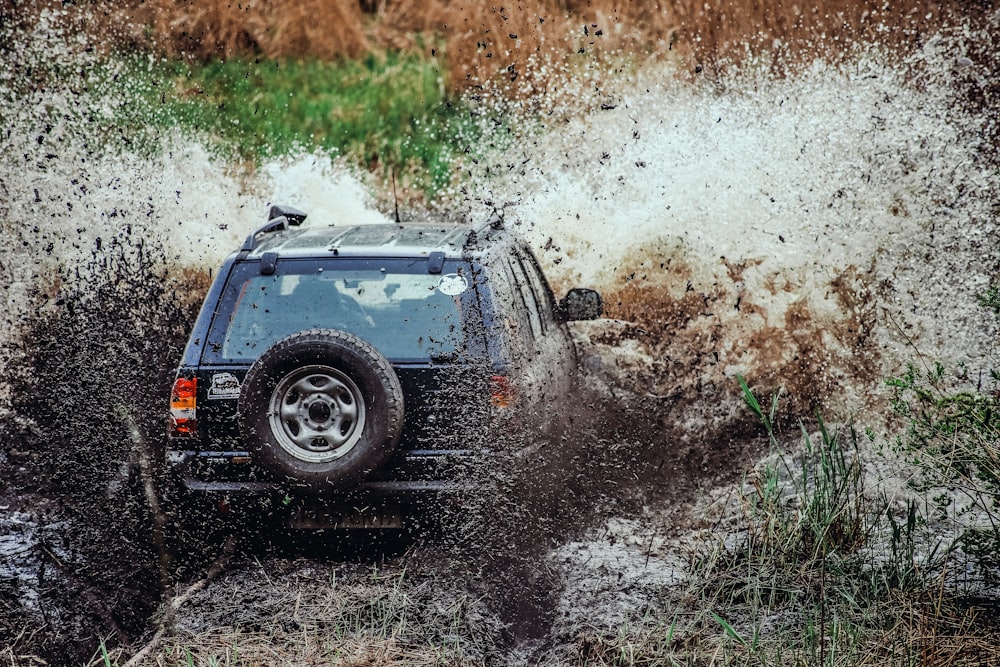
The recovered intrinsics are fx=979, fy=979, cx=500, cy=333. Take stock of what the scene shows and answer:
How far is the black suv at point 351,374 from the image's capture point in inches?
154

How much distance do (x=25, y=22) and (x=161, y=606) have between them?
4562mm

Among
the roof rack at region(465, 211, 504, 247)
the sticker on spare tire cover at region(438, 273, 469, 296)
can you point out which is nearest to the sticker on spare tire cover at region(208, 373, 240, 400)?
the sticker on spare tire cover at region(438, 273, 469, 296)

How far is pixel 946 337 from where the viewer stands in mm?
6359

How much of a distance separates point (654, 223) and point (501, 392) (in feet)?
11.5

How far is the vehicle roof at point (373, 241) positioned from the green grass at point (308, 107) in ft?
6.82

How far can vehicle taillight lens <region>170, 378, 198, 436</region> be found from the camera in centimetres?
412

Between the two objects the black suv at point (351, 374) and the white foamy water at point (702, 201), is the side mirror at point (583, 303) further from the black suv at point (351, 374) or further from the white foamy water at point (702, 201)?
the white foamy water at point (702, 201)

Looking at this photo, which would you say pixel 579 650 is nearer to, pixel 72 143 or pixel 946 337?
pixel 946 337

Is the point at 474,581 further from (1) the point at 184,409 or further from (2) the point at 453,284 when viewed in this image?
(1) the point at 184,409

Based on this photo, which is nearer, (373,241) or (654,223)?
(373,241)

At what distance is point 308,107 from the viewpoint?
22.0 ft

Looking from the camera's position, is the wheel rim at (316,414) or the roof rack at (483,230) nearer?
the wheel rim at (316,414)

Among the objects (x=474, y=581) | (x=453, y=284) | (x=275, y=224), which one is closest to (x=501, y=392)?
(x=453, y=284)

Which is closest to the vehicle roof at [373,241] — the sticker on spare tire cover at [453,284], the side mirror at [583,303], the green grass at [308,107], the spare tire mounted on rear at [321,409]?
the sticker on spare tire cover at [453,284]
